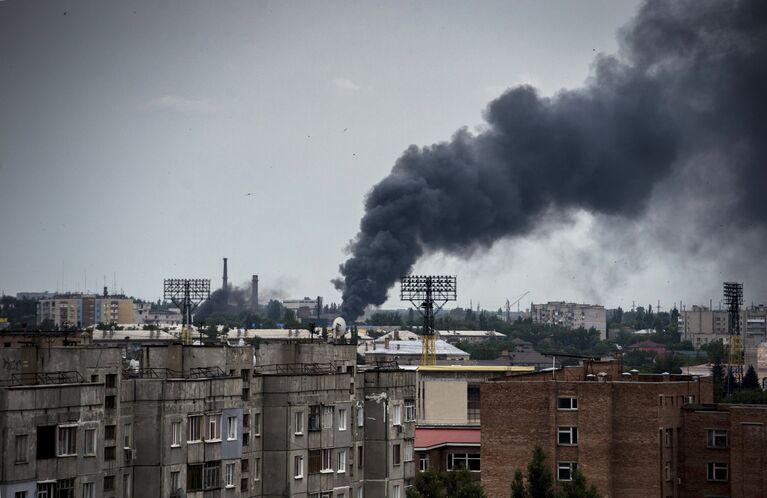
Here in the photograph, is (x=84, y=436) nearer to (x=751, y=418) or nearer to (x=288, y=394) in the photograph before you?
(x=288, y=394)

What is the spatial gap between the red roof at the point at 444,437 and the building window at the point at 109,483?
2261cm

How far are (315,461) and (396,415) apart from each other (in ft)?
16.5

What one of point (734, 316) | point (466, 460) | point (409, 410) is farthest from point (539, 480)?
point (734, 316)

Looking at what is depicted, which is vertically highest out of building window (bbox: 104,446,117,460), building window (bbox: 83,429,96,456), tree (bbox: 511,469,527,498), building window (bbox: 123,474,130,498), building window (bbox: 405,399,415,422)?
building window (bbox: 405,399,415,422)

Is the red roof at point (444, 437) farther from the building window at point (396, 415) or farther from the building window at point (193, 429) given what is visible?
the building window at point (193, 429)

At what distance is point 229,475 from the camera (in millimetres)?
38625

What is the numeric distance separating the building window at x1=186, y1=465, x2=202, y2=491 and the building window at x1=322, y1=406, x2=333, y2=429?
572 centimetres

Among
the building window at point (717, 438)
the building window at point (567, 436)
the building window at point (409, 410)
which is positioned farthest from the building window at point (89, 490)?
the building window at point (717, 438)

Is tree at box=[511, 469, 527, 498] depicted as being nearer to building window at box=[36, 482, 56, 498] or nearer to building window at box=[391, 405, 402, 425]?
building window at box=[391, 405, 402, 425]

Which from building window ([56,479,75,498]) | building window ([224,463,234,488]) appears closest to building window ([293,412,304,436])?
building window ([224,463,234,488])

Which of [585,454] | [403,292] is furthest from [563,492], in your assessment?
[403,292]

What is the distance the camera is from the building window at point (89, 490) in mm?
33219

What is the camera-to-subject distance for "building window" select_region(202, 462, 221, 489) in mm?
37469

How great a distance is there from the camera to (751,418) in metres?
51.7
